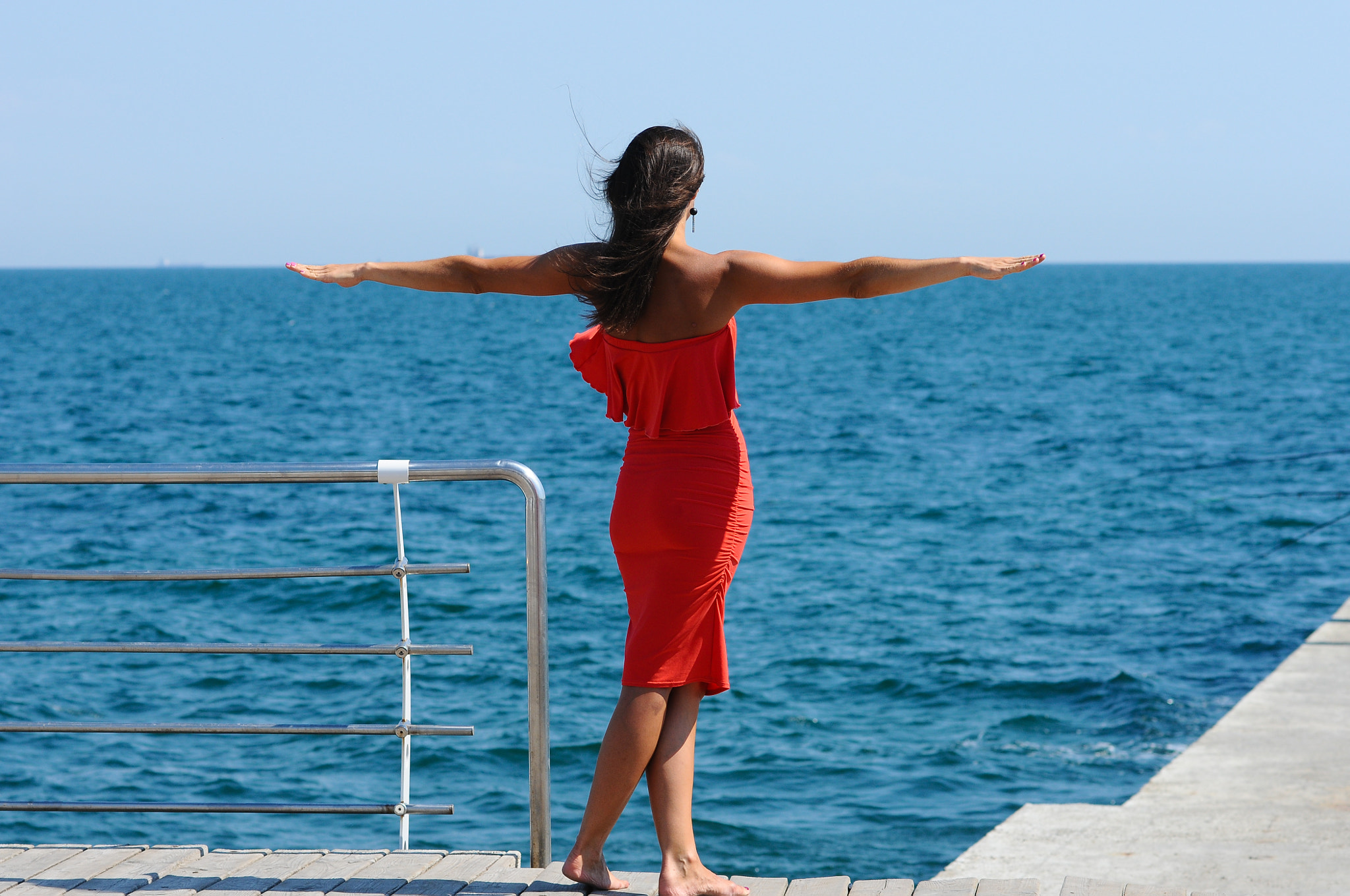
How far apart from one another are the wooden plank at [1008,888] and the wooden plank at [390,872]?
1.29m

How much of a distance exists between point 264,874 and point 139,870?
12.4 inches

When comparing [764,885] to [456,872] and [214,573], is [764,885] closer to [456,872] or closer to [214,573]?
[456,872]

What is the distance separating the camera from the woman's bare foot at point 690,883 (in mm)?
2803

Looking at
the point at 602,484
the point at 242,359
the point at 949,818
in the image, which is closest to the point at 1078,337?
the point at 242,359

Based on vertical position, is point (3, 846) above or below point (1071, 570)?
above

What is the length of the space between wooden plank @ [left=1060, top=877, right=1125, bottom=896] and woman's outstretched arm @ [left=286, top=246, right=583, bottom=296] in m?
1.81

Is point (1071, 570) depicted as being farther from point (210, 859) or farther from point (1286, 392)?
point (1286, 392)

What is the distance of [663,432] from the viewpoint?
283 centimetres

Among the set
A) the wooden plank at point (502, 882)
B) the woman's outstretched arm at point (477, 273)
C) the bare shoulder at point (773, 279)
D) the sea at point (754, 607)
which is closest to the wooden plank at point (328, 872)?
the wooden plank at point (502, 882)

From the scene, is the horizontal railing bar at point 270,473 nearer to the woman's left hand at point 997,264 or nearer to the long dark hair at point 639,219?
the long dark hair at point 639,219

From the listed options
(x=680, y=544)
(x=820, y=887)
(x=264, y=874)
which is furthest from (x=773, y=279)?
(x=264, y=874)

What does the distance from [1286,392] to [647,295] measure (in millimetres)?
35821

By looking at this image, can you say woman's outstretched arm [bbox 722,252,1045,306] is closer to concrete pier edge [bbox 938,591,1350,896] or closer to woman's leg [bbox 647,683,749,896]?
woman's leg [bbox 647,683,749,896]

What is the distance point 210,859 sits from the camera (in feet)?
10.2
